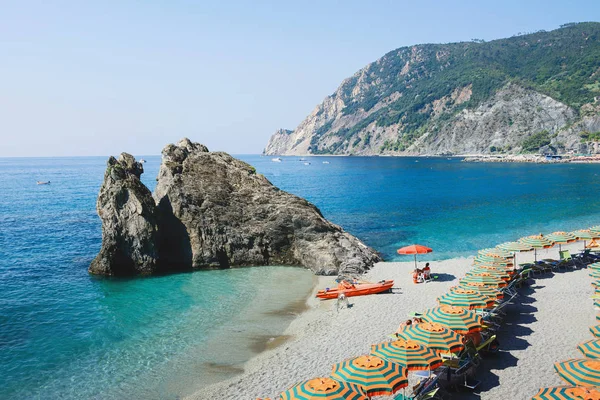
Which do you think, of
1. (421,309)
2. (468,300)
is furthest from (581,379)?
(421,309)

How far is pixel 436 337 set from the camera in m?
14.1

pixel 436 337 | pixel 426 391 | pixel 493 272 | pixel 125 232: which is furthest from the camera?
pixel 125 232

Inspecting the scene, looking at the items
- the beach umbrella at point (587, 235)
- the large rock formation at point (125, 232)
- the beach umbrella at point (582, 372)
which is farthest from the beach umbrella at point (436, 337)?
the large rock formation at point (125, 232)

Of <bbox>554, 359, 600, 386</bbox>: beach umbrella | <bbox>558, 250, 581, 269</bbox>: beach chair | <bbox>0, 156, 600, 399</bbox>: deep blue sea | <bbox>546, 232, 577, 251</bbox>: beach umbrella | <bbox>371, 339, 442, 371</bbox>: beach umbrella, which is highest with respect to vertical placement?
<bbox>546, 232, 577, 251</bbox>: beach umbrella

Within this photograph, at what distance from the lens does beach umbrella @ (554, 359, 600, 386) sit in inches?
423

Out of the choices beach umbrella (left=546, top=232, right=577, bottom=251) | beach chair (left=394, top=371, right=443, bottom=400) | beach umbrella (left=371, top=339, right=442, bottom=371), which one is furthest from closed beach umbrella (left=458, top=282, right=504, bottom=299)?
beach umbrella (left=546, top=232, right=577, bottom=251)

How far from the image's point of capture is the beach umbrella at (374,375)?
37.4 ft

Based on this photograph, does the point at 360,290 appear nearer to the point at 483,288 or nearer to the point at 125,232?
the point at 483,288

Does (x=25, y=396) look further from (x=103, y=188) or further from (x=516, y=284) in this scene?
(x=516, y=284)

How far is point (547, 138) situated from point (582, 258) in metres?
184

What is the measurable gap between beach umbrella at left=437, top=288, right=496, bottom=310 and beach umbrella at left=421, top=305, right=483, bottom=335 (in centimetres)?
159

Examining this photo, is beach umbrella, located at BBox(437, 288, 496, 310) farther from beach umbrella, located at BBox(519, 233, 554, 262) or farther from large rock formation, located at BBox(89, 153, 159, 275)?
large rock formation, located at BBox(89, 153, 159, 275)

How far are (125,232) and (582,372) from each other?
2926 cm

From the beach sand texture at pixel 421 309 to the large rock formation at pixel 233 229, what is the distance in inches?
298
